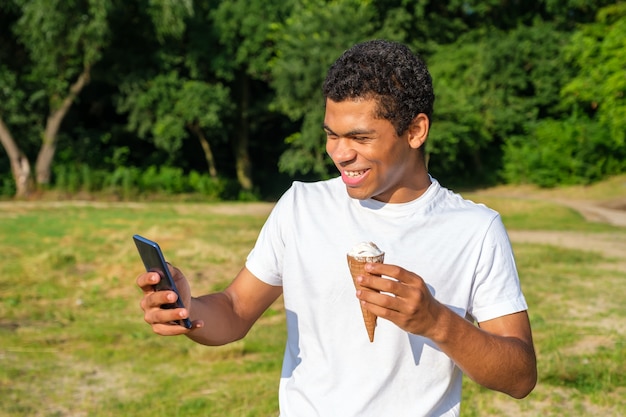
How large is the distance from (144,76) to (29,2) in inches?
228

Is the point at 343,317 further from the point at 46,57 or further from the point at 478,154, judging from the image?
the point at 478,154

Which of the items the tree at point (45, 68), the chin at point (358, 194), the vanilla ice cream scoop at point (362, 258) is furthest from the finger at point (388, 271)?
the tree at point (45, 68)

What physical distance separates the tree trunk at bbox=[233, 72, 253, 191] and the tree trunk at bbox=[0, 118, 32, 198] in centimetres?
961

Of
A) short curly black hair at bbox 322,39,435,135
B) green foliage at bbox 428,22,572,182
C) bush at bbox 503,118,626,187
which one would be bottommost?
bush at bbox 503,118,626,187

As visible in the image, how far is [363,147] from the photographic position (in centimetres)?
225

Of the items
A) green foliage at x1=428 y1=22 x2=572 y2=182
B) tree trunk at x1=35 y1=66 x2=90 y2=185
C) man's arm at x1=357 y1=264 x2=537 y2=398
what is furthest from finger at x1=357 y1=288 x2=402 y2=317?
green foliage at x1=428 y1=22 x2=572 y2=182

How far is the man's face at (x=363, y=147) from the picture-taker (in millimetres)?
2232

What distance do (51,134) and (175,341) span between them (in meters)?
21.0

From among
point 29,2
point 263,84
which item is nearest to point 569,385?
point 29,2

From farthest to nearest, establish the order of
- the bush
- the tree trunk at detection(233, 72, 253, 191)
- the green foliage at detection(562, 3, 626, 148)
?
1. the tree trunk at detection(233, 72, 253, 191)
2. the bush
3. the green foliage at detection(562, 3, 626, 148)

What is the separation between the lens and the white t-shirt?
217 cm

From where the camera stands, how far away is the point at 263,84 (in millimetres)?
35500

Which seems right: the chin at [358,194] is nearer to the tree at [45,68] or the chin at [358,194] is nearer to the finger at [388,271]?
the finger at [388,271]

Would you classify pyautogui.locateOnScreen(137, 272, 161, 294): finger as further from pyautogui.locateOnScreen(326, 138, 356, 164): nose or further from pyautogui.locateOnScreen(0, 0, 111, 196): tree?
pyautogui.locateOnScreen(0, 0, 111, 196): tree
